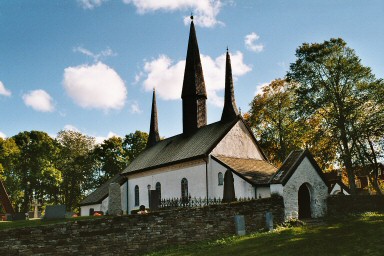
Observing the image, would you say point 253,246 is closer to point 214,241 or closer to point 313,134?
point 214,241

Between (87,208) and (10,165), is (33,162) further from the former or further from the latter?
(87,208)

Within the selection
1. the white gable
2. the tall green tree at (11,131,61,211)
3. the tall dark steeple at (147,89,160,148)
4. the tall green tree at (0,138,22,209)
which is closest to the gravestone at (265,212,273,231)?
the white gable

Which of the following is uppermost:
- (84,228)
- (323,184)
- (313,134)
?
(313,134)

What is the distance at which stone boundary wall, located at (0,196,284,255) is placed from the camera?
38.2ft

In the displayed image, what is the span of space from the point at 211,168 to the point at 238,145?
3.70m

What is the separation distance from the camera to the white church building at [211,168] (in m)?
18.2

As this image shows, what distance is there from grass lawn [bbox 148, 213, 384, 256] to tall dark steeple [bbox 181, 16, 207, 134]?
1853cm

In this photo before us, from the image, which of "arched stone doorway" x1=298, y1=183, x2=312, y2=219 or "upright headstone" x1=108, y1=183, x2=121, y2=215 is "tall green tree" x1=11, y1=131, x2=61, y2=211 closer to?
"upright headstone" x1=108, y1=183, x2=121, y2=215

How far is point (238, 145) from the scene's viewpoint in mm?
27969

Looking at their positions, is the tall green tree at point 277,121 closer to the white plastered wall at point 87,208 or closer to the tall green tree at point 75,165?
the white plastered wall at point 87,208

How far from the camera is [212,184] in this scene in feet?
82.3

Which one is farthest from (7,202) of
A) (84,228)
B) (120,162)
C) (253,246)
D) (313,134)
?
(120,162)

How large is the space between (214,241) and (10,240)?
733 cm

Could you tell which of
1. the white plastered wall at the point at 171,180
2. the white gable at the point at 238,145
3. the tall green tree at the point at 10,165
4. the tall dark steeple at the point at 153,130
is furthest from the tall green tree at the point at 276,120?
the tall green tree at the point at 10,165
